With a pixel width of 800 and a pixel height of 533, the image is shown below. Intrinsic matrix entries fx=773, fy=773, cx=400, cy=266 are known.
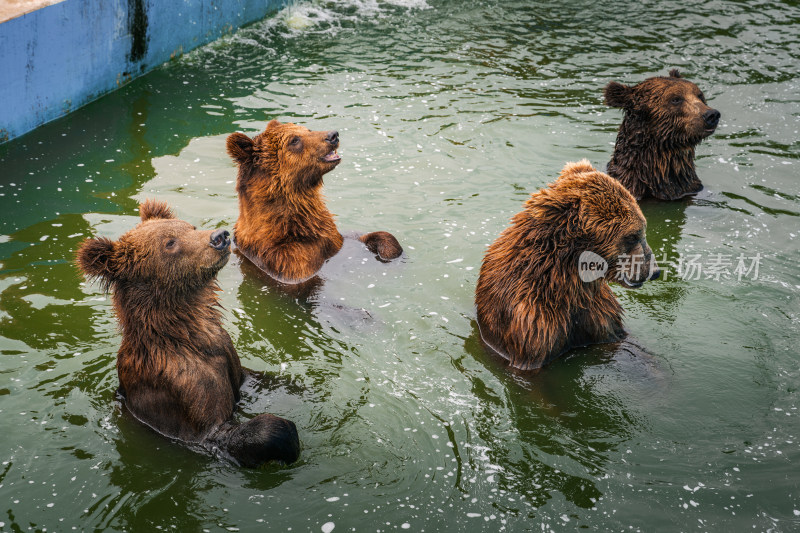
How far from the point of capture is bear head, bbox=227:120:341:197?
7.47 m

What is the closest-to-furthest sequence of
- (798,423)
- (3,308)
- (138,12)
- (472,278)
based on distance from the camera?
1. (798,423)
2. (3,308)
3. (472,278)
4. (138,12)

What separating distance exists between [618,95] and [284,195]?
4.18m

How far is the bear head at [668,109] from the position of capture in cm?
881

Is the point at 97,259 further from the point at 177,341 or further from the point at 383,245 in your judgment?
the point at 383,245

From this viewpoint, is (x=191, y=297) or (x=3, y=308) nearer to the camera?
(x=191, y=297)

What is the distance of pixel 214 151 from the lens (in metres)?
10.3

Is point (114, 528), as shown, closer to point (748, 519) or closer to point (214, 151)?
point (748, 519)

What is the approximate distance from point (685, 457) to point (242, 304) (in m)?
4.18

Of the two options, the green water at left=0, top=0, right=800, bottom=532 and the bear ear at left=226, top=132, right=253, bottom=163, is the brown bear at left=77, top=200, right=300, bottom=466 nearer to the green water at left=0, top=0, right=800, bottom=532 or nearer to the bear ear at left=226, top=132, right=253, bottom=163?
the green water at left=0, top=0, right=800, bottom=532

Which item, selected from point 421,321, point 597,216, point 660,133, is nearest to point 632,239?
point 597,216

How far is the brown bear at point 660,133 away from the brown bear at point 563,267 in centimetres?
307

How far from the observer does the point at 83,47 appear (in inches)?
437

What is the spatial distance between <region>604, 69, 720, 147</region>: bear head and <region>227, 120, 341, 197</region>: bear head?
360 centimetres

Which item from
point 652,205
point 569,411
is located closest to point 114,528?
point 569,411
